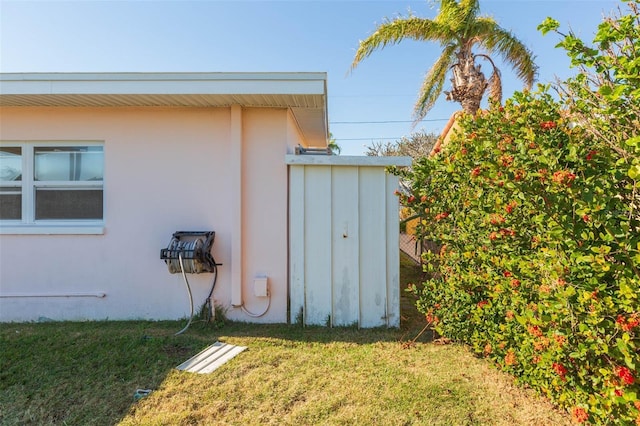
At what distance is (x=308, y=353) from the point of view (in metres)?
3.48

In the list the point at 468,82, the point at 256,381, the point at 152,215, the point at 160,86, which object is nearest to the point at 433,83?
the point at 468,82

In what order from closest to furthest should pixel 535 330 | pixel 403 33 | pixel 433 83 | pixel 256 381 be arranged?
pixel 535 330 → pixel 256 381 → pixel 403 33 → pixel 433 83

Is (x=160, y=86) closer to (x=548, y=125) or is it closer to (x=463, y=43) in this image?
(x=548, y=125)

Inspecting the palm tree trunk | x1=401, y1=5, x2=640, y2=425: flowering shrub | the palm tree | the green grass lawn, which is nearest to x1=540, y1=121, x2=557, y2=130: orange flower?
x1=401, y1=5, x2=640, y2=425: flowering shrub

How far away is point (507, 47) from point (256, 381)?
26.4 feet

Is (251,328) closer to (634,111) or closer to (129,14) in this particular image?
Answer: (634,111)

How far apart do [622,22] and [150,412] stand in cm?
375

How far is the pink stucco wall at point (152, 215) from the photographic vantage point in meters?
4.35

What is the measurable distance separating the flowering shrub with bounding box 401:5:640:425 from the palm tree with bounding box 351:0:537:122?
5103mm

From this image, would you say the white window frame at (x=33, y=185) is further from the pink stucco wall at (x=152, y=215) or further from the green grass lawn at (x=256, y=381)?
the green grass lawn at (x=256, y=381)

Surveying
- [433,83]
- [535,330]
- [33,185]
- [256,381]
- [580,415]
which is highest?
[433,83]

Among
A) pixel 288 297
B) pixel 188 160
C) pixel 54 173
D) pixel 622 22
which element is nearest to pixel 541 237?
pixel 622 22

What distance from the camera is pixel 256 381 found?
292 cm

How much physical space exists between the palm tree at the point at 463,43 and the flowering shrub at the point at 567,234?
510 centimetres
